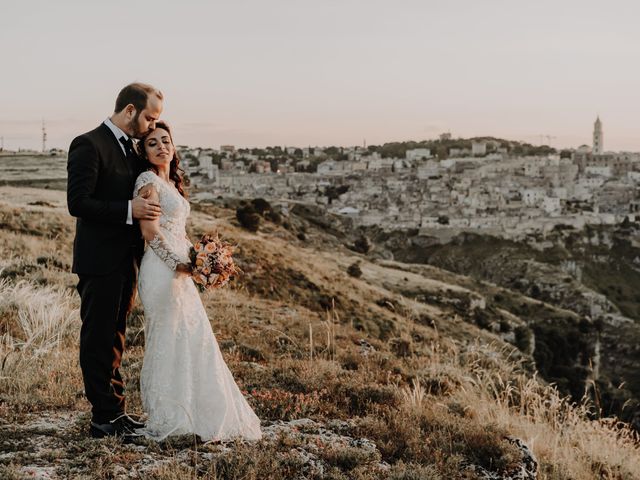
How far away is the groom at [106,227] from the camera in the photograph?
3.84 metres

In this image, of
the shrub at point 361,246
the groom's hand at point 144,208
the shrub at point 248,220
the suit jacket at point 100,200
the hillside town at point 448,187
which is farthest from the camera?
the hillside town at point 448,187

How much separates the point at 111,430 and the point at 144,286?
946mm

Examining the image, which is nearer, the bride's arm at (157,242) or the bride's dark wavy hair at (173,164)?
the bride's arm at (157,242)

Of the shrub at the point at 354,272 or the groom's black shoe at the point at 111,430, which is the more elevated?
the groom's black shoe at the point at 111,430

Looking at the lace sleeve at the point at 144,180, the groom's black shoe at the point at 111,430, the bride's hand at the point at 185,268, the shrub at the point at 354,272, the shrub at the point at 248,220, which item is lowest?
the shrub at the point at 354,272

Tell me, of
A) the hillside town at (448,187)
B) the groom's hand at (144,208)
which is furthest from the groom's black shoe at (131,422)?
the hillside town at (448,187)

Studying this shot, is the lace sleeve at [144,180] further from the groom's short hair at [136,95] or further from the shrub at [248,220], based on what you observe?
the shrub at [248,220]

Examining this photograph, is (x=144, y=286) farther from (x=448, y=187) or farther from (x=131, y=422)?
(x=448, y=187)

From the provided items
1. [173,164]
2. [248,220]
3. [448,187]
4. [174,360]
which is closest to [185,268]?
[174,360]

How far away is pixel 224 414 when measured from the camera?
4.20 meters

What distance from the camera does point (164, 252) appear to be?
4125 millimetres

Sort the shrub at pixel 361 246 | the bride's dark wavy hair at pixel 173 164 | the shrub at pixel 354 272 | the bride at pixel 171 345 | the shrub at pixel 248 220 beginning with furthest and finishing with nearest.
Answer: the shrub at pixel 361 246
the shrub at pixel 248 220
the shrub at pixel 354 272
the bride's dark wavy hair at pixel 173 164
the bride at pixel 171 345

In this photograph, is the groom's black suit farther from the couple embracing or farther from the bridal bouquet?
the bridal bouquet

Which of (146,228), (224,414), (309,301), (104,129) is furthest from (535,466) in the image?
(309,301)
